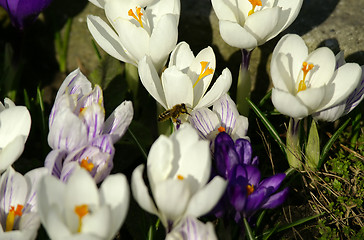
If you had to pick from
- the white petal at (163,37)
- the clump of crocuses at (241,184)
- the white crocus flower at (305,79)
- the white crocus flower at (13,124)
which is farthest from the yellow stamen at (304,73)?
the white crocus flower at (13,124)

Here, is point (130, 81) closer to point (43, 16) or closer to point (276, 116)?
point (276, 116)

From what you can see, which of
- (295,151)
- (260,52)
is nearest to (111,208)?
(295,151)

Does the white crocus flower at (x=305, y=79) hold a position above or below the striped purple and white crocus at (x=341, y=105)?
above

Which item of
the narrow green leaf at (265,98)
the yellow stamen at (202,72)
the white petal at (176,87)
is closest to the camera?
the white petal at (176,87)

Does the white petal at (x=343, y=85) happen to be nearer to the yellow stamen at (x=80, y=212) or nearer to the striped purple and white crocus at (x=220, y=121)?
the striped purple and white crocus at (x=220, y=121)

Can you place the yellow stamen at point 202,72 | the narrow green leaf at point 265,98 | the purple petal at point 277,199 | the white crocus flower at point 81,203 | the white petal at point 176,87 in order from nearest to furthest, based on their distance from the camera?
the white crocus flower at point 81,203
the purple petal at point 277,199
the white petal at point 176,87
the yellow stamen at point 202,72
the narrow green leaf at point 265,98

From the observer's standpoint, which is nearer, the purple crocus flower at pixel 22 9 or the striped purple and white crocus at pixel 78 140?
the striped purple and white crocus at pixel 78 140

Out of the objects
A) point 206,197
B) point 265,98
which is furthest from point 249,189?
point 265,98

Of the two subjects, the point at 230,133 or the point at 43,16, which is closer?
the point at 230,133
